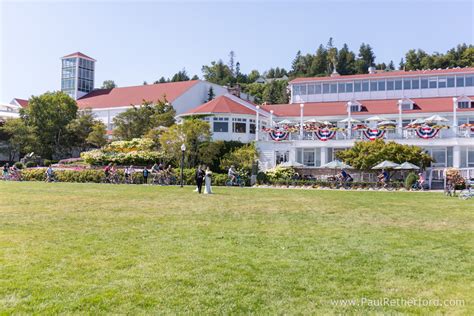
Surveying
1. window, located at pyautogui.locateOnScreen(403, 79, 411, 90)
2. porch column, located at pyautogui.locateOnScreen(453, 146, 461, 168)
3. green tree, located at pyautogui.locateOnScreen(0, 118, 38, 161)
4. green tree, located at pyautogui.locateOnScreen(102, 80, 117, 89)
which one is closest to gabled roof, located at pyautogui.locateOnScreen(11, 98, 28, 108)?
green tree, located at pyautogui.locateOnScreen(0, 118, 38, 161)

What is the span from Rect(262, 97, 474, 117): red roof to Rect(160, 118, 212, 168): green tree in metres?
12.0

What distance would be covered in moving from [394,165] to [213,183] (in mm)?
12365

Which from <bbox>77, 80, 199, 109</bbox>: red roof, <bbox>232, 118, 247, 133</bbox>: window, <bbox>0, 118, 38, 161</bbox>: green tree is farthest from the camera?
<bbox>77, 80, 199, 109</bbox>: red roof

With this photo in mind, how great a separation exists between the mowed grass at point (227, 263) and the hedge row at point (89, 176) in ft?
64.3

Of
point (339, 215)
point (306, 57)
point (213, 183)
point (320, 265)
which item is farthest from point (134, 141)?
point (306, 57)

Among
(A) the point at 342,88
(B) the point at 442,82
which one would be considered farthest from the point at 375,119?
(B) the point at 442,82

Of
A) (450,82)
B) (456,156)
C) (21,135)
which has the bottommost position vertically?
(456,156)

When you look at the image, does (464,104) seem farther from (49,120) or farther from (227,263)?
(49,120)

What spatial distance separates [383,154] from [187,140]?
15.1 meters

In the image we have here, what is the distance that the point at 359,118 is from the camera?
44281 millimetres

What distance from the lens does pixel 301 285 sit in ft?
20.5

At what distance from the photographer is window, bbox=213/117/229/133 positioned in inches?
1658

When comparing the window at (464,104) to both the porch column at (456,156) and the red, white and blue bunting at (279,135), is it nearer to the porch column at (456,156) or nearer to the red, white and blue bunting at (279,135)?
the porch column at (456,156)

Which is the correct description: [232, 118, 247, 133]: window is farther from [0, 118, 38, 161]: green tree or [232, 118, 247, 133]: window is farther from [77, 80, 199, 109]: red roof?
[0, 118, 38, 161]: green tree
